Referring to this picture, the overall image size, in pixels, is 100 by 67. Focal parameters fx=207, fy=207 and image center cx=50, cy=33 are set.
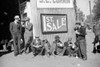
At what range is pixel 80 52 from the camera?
1007 cm

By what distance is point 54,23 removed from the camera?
37.4 feet

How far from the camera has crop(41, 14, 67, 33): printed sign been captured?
1112 centimetres

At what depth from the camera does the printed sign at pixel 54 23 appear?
1112cm

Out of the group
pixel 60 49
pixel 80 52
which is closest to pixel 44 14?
pixel 60 49

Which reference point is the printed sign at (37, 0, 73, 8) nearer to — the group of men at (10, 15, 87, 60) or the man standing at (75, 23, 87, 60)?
the group of men at (10, 15, 87, 60)

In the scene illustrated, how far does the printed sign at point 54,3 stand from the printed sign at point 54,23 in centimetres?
50

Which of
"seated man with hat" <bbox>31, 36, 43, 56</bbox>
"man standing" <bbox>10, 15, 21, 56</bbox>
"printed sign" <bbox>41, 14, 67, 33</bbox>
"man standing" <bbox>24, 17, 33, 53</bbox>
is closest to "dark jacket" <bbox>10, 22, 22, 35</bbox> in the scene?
"man standing" <bbox>10, 15, 21, 56</bbox>

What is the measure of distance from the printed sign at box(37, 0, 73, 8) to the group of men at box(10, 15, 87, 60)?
1453mm

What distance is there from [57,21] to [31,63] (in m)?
3.79

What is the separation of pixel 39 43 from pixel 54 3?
276 centimetres

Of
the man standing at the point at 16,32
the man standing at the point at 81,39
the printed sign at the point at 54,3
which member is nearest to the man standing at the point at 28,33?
the man standing at the point at 16,32

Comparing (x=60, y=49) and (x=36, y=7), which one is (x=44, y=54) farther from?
(x=36, y=7)

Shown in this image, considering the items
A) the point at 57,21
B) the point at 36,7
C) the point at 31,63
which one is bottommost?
the point at 31,63

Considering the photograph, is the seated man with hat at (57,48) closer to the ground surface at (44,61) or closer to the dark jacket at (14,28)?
the ground surface at (44,61)
